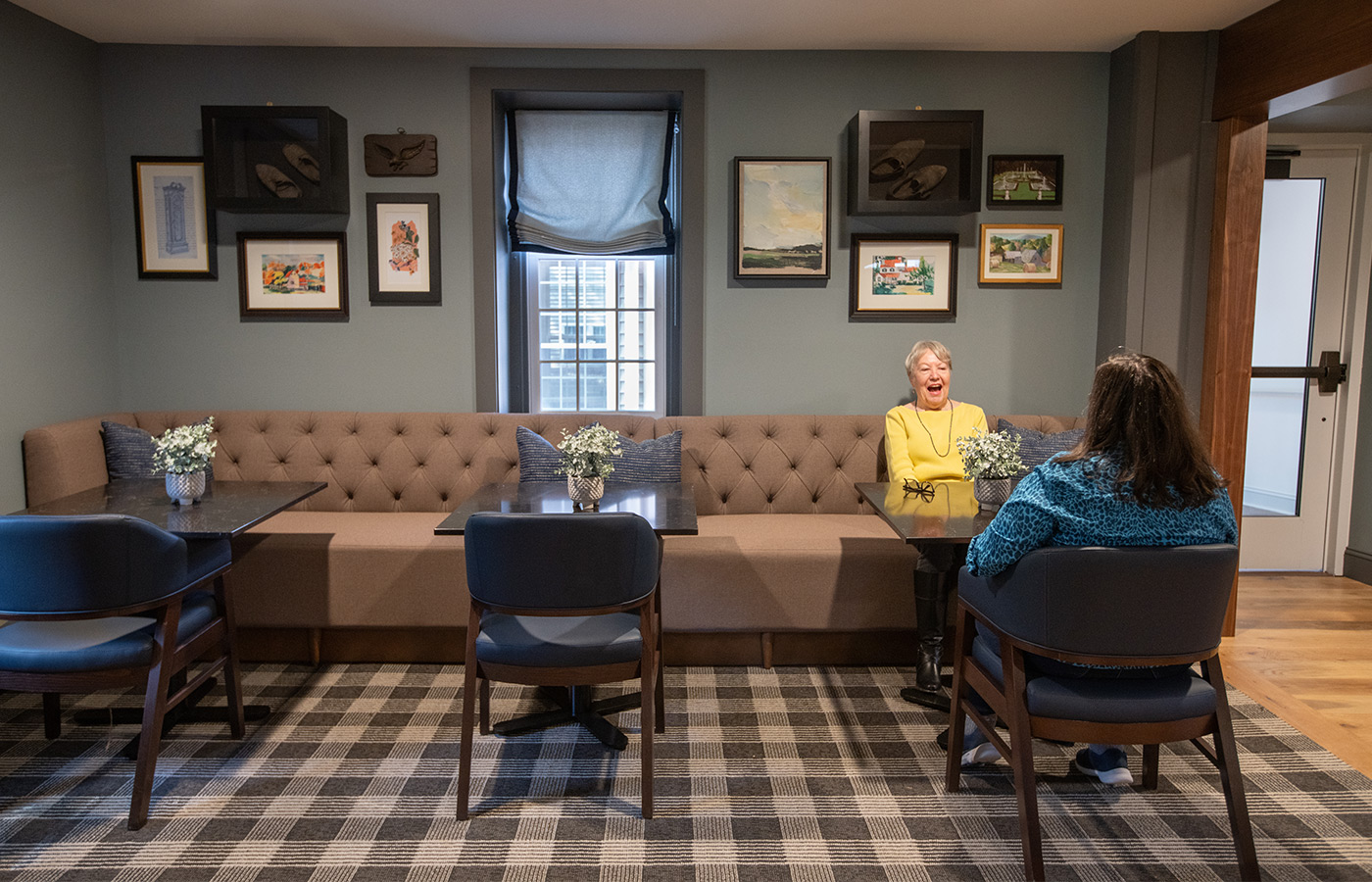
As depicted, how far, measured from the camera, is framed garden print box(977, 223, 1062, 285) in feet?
13.6

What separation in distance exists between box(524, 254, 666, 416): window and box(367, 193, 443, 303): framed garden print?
0.52 metres

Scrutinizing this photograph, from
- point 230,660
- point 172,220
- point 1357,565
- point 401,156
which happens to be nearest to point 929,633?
point 230,660

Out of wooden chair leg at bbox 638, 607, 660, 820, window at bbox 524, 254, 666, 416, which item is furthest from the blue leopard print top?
window at bbox 524, 254, 666, 416

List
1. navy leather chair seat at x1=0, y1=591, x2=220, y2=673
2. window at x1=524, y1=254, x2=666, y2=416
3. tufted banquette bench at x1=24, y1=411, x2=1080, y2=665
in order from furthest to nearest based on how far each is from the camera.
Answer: window at x1=524, y1=254, x2=666, y2=416 < tufted banquette bench at x1=24, y1=411, x2=1080, y2=665 < navy leather chair seat at x1=0, y1=591, x2=220, y2=673

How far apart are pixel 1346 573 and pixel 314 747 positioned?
5.43 m

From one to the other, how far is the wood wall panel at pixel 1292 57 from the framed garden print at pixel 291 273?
4.08 m

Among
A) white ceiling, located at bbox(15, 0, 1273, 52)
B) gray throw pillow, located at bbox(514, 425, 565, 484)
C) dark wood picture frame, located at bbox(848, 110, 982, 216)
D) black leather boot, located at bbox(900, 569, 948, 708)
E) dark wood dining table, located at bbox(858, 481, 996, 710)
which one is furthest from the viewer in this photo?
dark wood picture frame, located at bbox(848, 110, 982, 216)

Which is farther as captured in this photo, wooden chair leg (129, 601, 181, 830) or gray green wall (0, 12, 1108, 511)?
gray green wall (0, 12, 1108, 511)

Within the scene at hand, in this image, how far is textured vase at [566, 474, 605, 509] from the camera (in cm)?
278

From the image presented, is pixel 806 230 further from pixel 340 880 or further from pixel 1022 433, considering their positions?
pixel 340 880

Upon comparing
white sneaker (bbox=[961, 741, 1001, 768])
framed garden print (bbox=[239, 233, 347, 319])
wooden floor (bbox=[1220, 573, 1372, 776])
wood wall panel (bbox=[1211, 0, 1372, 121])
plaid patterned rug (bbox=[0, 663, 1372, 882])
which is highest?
wood wall panel (bbox=[1211, 0, 1372, 121])

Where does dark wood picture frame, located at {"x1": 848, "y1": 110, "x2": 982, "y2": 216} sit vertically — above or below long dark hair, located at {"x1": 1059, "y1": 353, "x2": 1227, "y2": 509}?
above

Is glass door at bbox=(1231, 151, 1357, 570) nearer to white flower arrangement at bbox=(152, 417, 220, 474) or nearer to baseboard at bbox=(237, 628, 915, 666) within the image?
baseboard at bbox=(237, 628, 915, 666)

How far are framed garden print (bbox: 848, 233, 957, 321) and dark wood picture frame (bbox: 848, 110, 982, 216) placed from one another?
25cm
